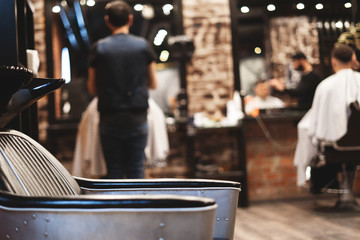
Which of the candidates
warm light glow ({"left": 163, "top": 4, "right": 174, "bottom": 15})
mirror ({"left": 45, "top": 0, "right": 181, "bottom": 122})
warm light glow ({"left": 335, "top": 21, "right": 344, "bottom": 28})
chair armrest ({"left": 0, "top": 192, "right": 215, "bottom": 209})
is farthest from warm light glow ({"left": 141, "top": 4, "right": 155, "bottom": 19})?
chair armrest ({"left": 0, "top": 192, "right": 215, "bottom": 209})

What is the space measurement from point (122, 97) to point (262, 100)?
106 inches

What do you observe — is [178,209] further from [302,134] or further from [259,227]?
[302,134]

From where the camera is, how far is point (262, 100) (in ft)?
18.0

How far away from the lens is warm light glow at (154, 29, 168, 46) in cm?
555

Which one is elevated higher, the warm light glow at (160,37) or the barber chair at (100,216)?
the warm light glow at (160,37)

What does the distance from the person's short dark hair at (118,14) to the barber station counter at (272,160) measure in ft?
8.03

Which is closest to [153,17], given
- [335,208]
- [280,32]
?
[280,32]

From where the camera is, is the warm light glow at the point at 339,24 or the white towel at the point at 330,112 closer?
the white towel at the point at 330,112

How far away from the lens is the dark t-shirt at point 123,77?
10.1 ft

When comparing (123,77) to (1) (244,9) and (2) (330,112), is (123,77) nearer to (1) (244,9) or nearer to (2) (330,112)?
(2) (330,112)

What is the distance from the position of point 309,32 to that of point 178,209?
15.8 feet

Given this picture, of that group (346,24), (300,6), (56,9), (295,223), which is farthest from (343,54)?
(56,9)

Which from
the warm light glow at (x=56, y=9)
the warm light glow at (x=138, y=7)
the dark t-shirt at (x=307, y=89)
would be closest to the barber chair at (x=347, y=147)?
the dark t-shirt at (x=307, y=89)

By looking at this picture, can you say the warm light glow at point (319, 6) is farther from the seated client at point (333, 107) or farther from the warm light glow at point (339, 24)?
the seated client at point (333, 107)
